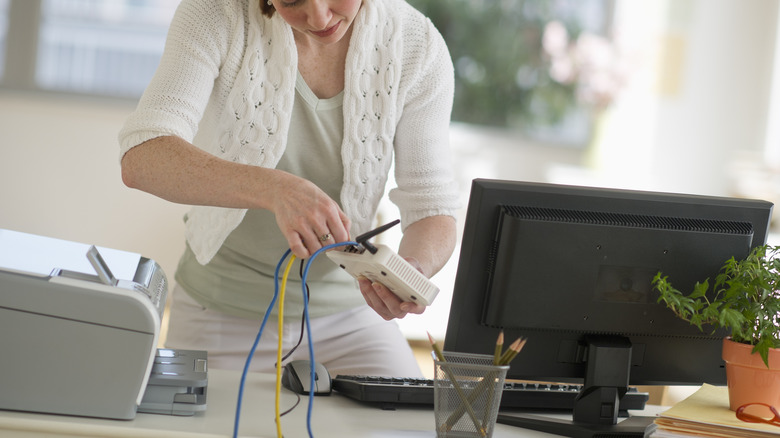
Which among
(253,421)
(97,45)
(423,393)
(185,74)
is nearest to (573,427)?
(423,393)

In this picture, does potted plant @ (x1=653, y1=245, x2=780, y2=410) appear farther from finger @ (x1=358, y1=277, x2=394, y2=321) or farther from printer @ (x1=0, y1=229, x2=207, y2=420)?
printer @ (x1=0, y1=229, x2=207, y2=420)

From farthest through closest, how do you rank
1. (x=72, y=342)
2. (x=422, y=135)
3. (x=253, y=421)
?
(x=422, y=135)
(x=253, y=421)
(x=72, y=342)

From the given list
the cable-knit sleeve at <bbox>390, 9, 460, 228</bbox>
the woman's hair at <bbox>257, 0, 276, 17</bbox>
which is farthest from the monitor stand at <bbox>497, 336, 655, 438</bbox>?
the woman's hair at <bbox>257, 0, 276, 17</bbox>

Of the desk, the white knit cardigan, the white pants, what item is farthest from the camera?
the white pants

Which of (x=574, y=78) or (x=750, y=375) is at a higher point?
(x=574, y=78)

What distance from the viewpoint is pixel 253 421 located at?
3.59ft

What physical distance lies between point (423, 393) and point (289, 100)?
0.58 meters

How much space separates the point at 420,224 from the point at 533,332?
18.6 inches

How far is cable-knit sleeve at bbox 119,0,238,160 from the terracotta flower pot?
894mm

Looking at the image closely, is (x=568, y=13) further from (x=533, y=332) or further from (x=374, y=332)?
(x=533, y=332)

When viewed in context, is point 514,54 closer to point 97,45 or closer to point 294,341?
point 97,45

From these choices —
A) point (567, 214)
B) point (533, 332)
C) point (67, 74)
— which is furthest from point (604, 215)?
point (67, 74)

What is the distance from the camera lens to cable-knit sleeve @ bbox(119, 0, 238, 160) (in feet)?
4.45

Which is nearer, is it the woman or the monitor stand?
the monitor stand
